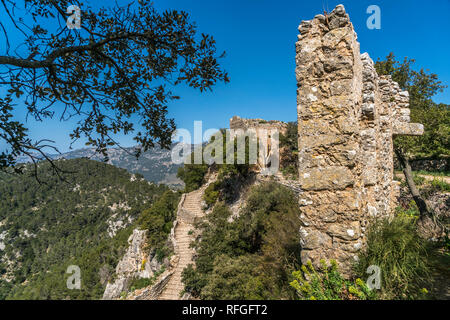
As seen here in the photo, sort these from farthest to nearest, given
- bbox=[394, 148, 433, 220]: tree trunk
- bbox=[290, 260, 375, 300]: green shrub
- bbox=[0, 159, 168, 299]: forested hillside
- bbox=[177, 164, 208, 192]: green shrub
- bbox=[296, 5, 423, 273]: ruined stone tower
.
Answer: bbox=[0, 159, 168, 299]: forested hillside < bbox=[177, 164, 208, 192]: green shrub < bbox=[394, 148, 433, 220]: tree trunk < bbox=[296, 5, 423, 273]: ruined stone tower < bbox=[290, 260, 375, 300]: green shrub

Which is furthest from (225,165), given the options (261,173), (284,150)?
(284,150)

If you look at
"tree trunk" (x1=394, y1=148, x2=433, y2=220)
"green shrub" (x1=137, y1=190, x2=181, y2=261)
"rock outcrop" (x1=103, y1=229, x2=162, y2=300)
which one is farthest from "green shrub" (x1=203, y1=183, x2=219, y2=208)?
"tree trunk" (x1=394, y1=148, x2=433, y2=220)

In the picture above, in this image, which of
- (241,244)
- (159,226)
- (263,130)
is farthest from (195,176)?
(241,244)

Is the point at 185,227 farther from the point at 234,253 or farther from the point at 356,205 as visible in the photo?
the point at 356,205

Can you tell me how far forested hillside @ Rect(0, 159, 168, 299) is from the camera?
30.6 meters

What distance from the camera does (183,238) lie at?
14.4 metres

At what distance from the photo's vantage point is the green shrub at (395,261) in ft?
7.06

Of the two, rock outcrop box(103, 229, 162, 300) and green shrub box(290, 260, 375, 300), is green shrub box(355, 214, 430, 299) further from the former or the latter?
rock outcrop box(103, 229, 162, 300)

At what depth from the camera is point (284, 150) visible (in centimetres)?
1723

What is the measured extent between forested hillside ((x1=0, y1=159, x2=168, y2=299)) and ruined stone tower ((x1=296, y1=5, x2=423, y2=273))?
108 ft

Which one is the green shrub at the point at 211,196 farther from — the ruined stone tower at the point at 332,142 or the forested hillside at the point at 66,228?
the forested hillside at the point at 66,228

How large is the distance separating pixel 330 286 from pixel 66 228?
5558 centimetres

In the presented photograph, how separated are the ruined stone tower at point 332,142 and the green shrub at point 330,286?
13 cm

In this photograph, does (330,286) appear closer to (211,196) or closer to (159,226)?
(211,196)
